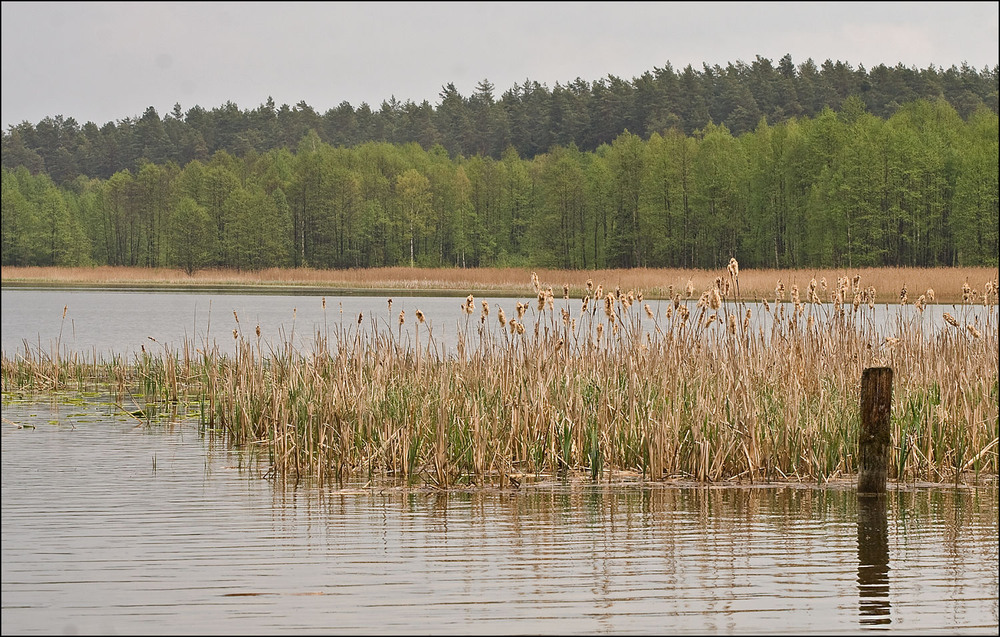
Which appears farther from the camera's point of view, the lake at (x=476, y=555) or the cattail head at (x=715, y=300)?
the cattail head at (x=715, y=300)

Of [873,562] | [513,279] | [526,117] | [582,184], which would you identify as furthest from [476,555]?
[526,117]

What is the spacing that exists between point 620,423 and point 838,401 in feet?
5.29

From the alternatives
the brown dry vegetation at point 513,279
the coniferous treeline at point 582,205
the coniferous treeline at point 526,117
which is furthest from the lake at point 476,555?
the coniferous treeline at point 526,117

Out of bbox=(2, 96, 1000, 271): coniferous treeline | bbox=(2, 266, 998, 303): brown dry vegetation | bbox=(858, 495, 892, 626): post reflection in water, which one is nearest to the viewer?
bbox=(858, 495, 892, 626): post reflection in water

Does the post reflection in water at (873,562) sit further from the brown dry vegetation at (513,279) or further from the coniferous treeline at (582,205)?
the coniferous treeline at (582,205)

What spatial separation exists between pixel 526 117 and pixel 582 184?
32.6 meters

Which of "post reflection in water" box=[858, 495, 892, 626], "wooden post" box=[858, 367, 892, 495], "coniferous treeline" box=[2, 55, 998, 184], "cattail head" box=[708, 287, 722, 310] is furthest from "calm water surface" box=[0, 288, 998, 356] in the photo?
"coniferous treeline" box=[2, 55, 998, 184]

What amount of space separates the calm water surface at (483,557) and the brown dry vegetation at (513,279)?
12.7 metres

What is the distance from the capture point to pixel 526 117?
109 meters

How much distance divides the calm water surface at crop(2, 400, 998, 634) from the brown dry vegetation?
1270 centimetres

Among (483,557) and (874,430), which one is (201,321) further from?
(483,557)

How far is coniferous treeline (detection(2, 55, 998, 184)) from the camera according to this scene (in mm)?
93938

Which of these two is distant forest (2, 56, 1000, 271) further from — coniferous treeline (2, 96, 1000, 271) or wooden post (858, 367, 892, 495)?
wooden post (858, 367, 892, 495)

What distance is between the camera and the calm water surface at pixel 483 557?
472cm
